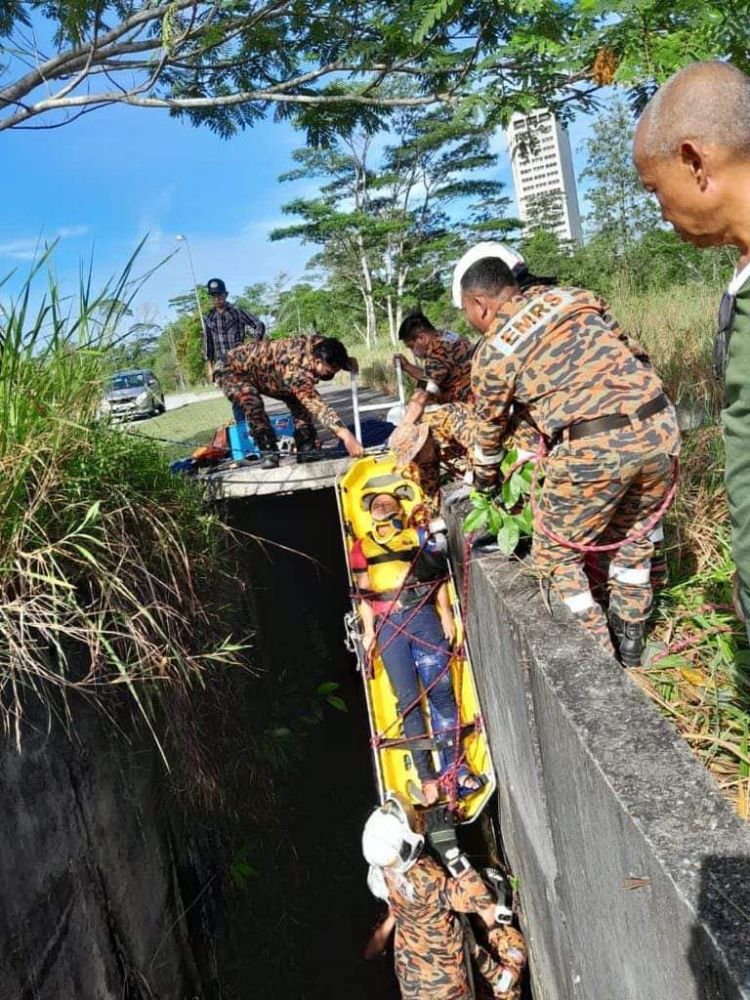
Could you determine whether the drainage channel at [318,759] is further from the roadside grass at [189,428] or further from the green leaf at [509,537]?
the green leaf at [509,537]

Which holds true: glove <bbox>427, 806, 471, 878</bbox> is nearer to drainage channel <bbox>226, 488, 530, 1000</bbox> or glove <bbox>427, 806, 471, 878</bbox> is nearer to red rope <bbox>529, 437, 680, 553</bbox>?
drainage channel <bbox>226, 488, 530, 1000</bbox>

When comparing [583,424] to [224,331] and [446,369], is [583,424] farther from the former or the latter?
[224,331]

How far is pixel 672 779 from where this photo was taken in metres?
1.93

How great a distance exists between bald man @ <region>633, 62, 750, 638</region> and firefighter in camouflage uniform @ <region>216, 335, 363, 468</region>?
4.42 meters

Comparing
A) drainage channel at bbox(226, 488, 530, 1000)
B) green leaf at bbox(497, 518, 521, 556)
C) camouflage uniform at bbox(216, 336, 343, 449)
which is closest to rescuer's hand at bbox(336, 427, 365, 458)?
camouflage uniform at bbox(216, 336, 343, 449)

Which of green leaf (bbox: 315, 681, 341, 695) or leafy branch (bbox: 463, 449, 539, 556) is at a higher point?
leafy branch (bbox: 463, 449, 539, 556)

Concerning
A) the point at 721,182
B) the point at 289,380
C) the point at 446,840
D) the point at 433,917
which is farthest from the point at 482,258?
the point at 433,917

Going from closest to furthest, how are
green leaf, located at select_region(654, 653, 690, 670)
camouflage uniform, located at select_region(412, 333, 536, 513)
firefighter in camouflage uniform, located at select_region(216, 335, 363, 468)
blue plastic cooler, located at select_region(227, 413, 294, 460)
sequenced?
green leaf, located at select_region(654, 653, 690, 670) < camouflage uniform, located at select_region(412, 333, 536, 513) < firefighter in camouflage uniform, located at select_region(216, 335, 363, 468) < blue plastic cooler, located at select_region(227, 413, 294, 460)

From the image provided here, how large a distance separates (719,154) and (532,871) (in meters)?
3.55

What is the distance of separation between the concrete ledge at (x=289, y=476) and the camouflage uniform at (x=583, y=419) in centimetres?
301

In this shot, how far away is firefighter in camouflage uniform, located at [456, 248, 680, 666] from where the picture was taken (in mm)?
3068

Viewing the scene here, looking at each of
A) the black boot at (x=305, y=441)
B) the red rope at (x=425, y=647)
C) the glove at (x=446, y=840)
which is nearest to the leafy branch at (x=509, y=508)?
the red rope at (x=425, y=647)

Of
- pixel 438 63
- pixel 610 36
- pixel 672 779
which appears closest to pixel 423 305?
pixel 438 63

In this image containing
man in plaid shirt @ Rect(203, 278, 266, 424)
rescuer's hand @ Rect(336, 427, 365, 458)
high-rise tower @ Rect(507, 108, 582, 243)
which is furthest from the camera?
man in plaid shirt @ Rect(203, 278, 266, 424)
